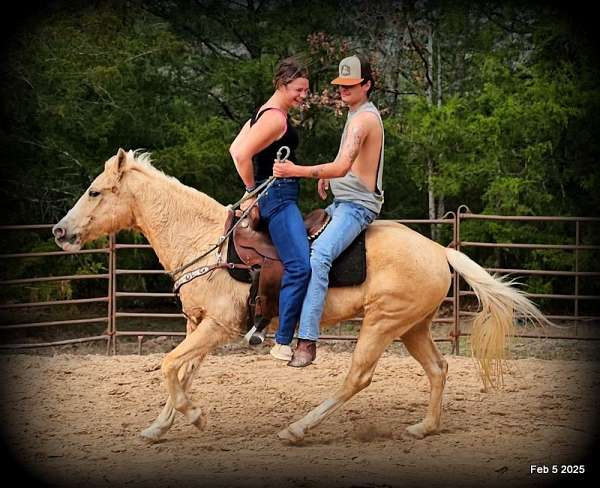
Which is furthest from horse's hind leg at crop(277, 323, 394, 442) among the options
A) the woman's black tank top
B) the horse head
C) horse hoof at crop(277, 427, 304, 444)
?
the horse head

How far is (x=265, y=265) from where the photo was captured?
497 cm

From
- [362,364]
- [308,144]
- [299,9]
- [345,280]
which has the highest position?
[299,9]

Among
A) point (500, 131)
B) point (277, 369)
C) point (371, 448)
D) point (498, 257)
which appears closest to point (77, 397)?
point (277, 369)

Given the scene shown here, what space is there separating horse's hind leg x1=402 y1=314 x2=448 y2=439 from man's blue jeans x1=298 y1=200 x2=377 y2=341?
803mm

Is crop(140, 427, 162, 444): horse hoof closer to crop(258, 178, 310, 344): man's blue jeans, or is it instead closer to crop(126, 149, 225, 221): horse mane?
crop(258, 178, 310, 344): man's blue jeans

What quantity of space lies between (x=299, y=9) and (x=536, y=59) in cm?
387

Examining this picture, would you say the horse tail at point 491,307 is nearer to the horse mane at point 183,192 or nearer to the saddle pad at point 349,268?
the saddle pad at point 349,268

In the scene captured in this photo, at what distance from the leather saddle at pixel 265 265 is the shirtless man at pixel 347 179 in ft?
0.27

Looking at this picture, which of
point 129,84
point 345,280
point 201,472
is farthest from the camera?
point 129,84

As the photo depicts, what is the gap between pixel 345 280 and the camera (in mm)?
4977

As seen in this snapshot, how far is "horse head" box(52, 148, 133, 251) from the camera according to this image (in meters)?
5.18

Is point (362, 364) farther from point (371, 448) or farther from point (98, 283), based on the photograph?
point (98, 283)

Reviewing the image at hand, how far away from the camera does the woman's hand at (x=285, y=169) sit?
4773 mm

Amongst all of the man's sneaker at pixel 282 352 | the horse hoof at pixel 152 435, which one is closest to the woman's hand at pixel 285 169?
the man's sneaker at pixel 282 352
